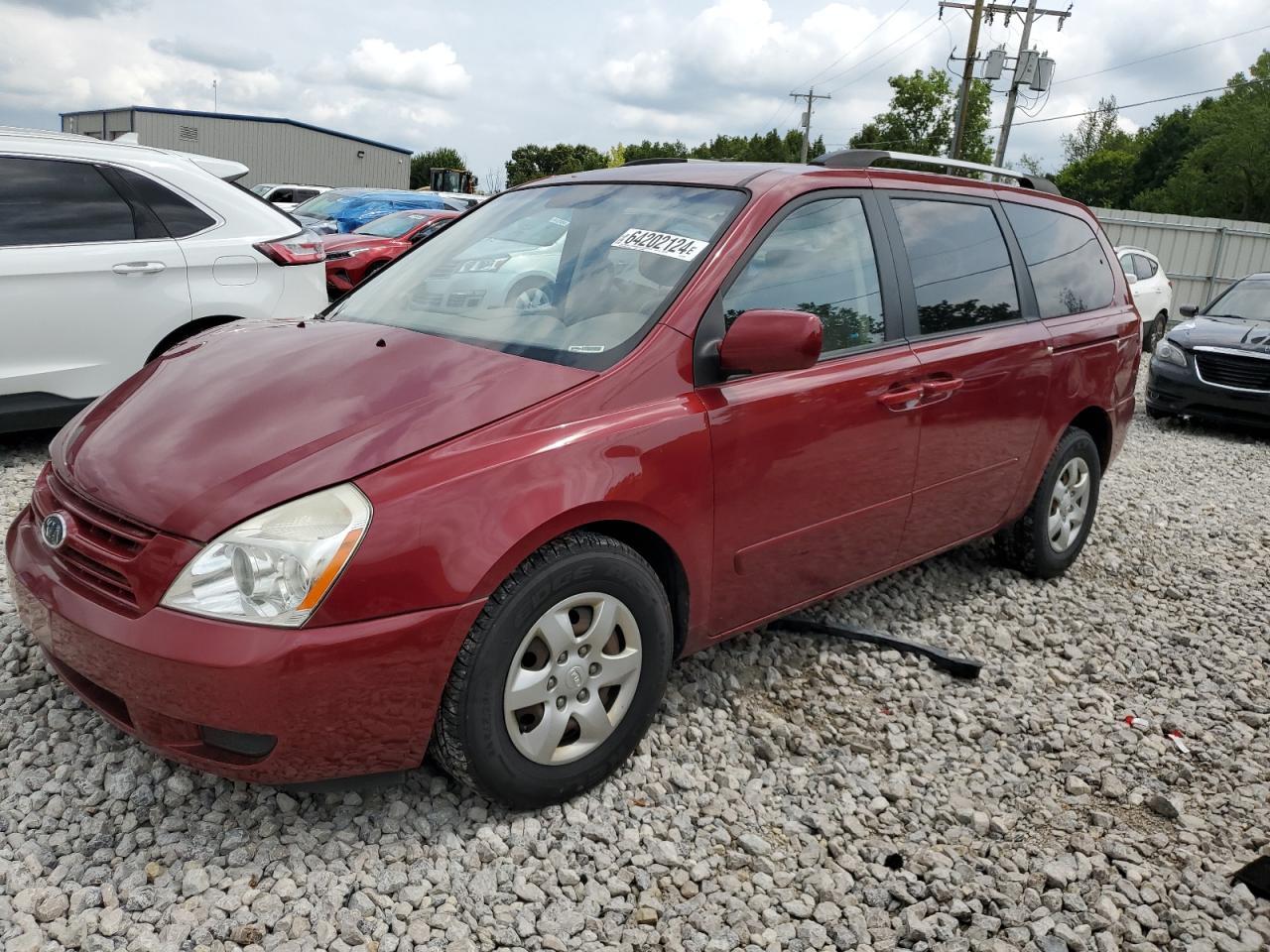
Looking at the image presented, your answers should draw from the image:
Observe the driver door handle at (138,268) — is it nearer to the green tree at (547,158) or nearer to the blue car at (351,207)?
the blue car at (351,207)

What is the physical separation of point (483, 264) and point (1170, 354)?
8706 millimetres

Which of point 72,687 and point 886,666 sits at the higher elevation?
point 72,687

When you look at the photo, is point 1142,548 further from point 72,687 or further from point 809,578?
point 72,687

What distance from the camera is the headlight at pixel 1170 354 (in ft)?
32.7

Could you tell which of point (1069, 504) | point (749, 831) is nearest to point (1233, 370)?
point (1069, 504)

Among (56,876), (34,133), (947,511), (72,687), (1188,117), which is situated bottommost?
(56,876)

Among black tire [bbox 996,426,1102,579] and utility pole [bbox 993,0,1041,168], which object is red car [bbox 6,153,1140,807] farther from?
utility pole [bbox 993,0,1041,168]

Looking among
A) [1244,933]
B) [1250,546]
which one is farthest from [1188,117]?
[1244,933]

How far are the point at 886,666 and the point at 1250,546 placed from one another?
10.8 ft

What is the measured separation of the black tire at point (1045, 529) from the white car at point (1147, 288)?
419 inches

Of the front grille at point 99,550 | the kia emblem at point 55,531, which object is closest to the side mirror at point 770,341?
the front grille at point 99,550

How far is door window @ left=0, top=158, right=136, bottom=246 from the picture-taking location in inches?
207

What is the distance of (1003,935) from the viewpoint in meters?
2.52

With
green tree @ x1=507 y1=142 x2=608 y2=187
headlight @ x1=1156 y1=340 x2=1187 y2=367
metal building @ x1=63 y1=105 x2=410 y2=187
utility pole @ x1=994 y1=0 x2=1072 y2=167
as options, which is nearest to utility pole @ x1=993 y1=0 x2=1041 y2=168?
utility pole @ x1=994 y1=0 x2=1072 y2=167
